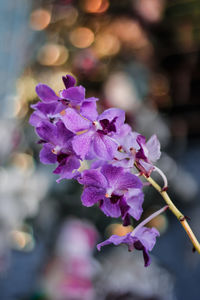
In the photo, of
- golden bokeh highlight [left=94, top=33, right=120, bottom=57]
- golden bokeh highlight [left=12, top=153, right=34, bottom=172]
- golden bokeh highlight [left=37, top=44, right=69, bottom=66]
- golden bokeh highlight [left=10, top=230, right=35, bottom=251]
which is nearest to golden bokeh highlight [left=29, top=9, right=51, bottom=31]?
golden bokeh highlight [left=37, top=44, right=69, bottom=66]

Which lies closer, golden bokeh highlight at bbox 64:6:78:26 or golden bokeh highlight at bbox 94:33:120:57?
golden bokeh highlight at bbox 94:33:120:57

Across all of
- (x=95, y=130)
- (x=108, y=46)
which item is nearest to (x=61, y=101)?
(x=95, y=130)

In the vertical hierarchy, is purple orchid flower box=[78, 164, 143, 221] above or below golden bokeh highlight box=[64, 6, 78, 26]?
above

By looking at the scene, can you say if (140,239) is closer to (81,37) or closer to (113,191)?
(113,191)

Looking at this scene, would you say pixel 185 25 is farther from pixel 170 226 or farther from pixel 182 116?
pixel 170 226

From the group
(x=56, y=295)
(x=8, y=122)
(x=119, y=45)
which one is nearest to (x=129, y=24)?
(x=119, y=45)

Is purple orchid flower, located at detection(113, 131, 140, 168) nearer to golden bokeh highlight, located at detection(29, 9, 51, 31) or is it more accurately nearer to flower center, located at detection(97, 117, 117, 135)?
flower center, located at detection(97, 117, 117, 135)

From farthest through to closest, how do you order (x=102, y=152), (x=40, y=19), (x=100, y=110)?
1. (x=40, y=19)
2. (x=100, y=110)
3. (x=102, y=152)
